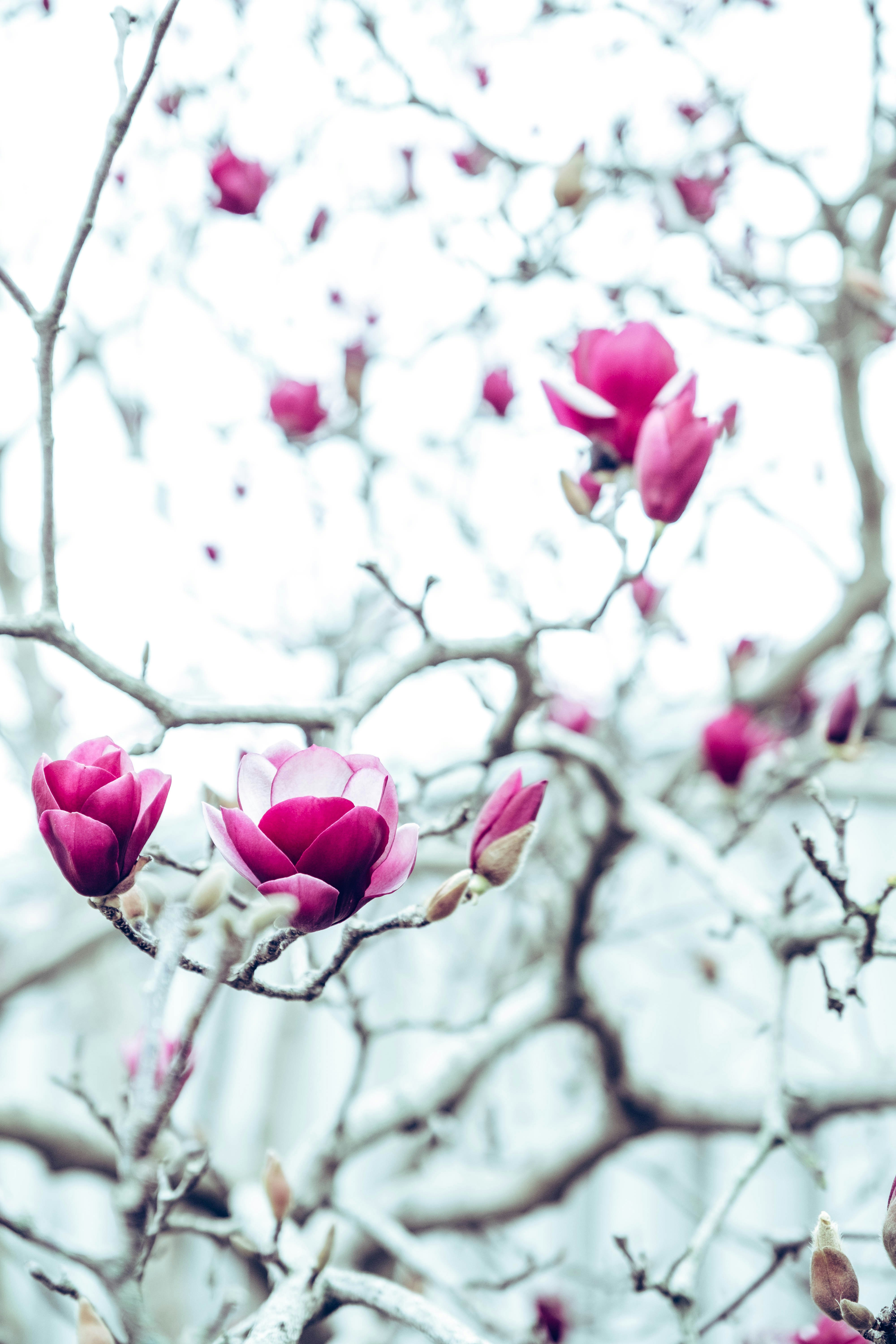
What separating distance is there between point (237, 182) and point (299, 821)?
1.59m

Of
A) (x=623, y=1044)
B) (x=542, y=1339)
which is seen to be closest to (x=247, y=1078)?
(x=623, y=1044)

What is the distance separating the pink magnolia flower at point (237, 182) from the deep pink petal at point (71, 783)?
1.52 m

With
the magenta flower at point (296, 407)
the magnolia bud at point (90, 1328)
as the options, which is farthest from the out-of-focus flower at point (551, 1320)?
the magenta flower at point (296, 407)

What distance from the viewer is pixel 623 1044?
1.45 m

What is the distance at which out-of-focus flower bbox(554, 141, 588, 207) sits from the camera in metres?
1.06

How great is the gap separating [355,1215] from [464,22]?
7.41 ft

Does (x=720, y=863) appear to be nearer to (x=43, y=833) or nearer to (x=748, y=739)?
(x=748, y=739)

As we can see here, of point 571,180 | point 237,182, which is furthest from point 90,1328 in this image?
point 237,182

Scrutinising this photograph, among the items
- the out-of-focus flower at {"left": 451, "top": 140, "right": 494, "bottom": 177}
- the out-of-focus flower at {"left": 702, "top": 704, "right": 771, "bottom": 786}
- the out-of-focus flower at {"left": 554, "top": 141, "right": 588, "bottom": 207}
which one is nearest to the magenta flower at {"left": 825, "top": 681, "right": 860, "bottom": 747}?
the out-of-focus flower at {"left": 702, "top": 704, "right": 771, "bottom": 786}

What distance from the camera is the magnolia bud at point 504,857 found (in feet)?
1.88

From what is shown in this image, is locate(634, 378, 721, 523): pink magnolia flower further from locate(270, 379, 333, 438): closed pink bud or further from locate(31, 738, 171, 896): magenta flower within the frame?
locate(270, 379, 333, 438): closed pink bud

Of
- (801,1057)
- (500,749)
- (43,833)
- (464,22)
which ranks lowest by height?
(801,1057)

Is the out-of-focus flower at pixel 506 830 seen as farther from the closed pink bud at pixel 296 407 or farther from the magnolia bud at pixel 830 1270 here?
the closed pink bud at pixel 296 407

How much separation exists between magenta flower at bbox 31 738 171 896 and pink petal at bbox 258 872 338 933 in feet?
0.26
